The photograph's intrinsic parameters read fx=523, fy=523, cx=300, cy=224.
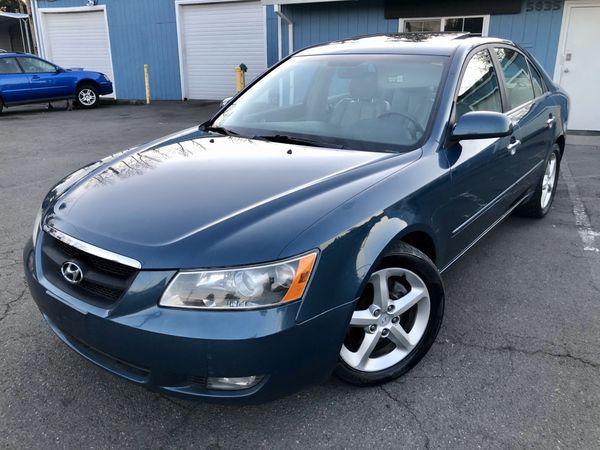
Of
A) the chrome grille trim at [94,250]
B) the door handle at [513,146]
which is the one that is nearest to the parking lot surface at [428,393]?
the chrome grille trim at [94,250]

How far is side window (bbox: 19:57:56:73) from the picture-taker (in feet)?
44.6

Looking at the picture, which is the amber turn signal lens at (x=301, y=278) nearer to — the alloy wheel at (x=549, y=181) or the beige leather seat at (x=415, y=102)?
the beige leather seat at (x=415, y=102)

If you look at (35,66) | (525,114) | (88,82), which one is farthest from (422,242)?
(88,82)

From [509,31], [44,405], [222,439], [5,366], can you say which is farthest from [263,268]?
[509,31]

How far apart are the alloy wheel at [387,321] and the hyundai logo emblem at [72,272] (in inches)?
45.0

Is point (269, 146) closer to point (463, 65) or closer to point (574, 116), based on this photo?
point (463, 65)

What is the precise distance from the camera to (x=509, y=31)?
34.7 ft

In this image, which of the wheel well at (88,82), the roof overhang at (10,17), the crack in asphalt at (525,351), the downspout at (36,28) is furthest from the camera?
the roof overhang at (10,17)

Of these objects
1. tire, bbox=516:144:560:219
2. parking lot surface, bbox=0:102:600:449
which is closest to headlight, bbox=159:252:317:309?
parking lot surface, bbox=0:102:600:449

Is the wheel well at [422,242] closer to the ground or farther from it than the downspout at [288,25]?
closer to the ground

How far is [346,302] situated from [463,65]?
73.1 inches

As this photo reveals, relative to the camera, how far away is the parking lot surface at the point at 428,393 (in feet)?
7.26

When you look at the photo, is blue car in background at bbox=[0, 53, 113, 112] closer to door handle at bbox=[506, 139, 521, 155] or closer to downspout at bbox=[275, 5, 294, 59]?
downspout at bbox=[275, 5, 294, 59]

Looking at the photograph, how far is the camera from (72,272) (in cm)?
214
